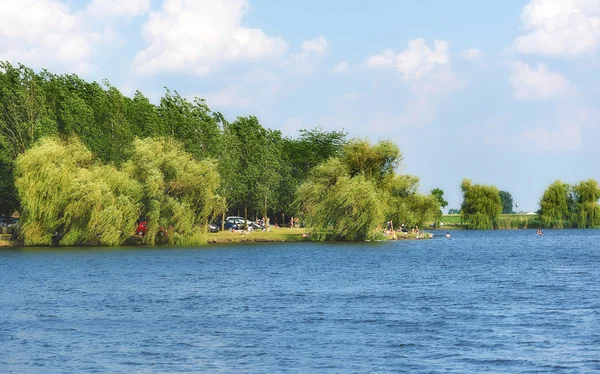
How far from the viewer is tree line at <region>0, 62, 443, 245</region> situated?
3204 inches

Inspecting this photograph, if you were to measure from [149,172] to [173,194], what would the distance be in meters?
3.79

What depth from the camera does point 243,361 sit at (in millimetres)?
28438

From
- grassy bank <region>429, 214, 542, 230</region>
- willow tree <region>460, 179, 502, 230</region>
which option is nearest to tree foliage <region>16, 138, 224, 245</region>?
willow tree <region>460, 179, 502, 230</region>

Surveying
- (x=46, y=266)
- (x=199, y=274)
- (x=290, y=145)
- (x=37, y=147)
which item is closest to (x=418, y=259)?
(x=199, y=274)

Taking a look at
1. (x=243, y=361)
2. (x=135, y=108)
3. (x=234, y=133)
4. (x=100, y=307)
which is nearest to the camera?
(x=243, y=361)

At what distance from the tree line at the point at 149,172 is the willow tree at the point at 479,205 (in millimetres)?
47052

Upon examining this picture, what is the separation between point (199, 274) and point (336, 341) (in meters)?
28.8

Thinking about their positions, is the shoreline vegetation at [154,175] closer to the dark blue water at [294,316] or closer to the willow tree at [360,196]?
the willow tree at [360,196]

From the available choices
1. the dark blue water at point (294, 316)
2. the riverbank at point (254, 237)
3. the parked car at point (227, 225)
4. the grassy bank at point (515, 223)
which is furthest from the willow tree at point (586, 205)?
the dark blue water at point (294, 316)

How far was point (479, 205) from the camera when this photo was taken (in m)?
161

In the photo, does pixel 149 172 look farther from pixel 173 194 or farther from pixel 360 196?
pixel 360 196

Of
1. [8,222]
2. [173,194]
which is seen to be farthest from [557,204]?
[8,222]

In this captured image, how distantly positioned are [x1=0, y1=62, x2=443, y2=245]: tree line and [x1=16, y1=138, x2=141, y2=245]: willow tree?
4.2 inches

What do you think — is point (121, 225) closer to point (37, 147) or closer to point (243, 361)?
point (37, 147)
